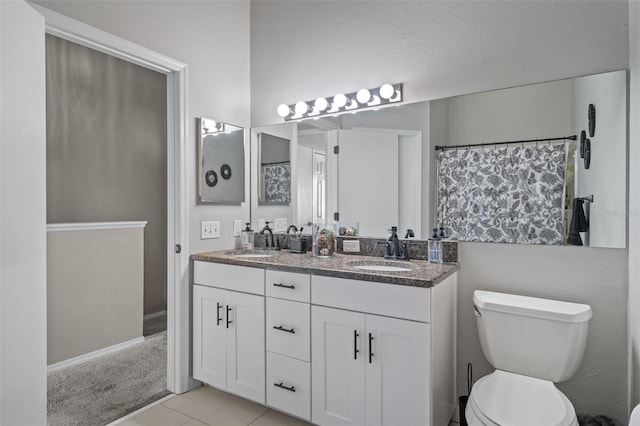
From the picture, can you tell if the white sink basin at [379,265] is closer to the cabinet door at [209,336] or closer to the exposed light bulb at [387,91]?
the cabinet door at [209,336]

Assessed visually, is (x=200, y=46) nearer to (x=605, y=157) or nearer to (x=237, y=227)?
(x=237, y=227)

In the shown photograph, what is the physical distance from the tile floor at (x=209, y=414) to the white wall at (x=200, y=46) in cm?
91

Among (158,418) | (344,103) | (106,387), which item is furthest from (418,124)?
(106,387)

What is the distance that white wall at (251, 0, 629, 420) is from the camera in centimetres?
172

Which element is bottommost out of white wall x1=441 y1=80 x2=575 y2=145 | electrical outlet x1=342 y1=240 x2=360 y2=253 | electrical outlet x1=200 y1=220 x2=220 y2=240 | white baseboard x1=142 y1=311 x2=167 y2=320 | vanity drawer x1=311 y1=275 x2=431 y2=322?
white baseboard x1=142 y1=311 x2=167 y2=320

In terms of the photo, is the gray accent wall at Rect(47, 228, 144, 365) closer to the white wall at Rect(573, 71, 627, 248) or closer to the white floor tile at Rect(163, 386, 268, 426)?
the white floor tile at Rect(163, 386, 268, 426)

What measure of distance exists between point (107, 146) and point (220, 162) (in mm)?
1394

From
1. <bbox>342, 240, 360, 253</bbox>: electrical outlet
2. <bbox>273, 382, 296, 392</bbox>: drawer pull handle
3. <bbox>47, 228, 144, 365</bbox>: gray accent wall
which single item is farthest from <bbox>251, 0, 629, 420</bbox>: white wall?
<bbox>47, 228, 144, 365</bbox>: gray accent wall

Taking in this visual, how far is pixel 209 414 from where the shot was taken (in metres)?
2.12

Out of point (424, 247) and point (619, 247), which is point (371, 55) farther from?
point (619, 247)

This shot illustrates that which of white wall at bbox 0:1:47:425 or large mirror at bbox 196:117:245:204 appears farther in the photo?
large mirror at bbox 196:117:245:204

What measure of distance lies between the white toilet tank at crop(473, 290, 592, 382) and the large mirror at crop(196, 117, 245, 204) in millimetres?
1721

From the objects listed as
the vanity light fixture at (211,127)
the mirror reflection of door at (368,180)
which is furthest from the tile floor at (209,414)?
the vanity light fixture at (211,127)

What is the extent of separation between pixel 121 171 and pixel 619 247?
11.9 ft
